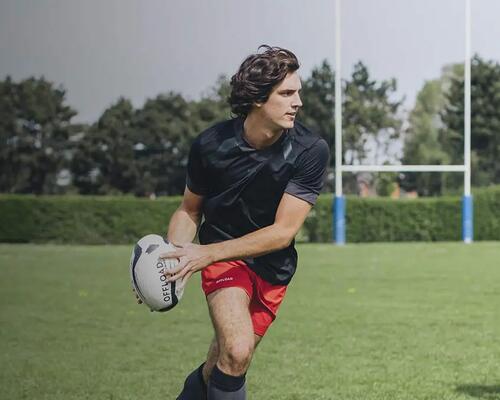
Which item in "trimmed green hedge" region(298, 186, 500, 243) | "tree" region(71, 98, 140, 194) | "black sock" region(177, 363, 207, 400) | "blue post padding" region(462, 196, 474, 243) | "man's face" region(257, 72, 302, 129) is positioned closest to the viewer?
"man's face" region(257, 72, 302, 129)

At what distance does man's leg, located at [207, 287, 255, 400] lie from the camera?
4484mm

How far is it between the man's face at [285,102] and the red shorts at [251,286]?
0.76 m

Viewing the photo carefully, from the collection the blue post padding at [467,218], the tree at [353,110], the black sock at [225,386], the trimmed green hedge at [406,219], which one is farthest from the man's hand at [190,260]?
the tree at [353,110]

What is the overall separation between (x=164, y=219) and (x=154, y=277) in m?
29.8

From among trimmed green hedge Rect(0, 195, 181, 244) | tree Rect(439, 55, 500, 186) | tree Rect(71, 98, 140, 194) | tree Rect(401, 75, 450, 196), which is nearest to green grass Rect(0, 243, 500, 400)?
trimmed green hedge Rect(0, 195, 181, 244)

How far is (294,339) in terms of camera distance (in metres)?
10.1

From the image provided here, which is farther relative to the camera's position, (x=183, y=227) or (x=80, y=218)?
(x=80, y=218)

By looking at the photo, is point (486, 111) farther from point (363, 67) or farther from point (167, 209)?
point (167, 209)

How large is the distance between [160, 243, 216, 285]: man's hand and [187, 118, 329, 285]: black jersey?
378 mm

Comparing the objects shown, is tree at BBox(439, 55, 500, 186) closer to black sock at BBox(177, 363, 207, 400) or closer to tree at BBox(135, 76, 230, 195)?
tree at BBox(135, 76, 230, 195)

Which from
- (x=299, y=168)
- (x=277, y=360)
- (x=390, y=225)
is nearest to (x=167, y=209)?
(x=390, y=225)

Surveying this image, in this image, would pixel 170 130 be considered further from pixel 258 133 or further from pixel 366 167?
pixel 258 133

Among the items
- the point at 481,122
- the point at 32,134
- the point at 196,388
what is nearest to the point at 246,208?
the point at 196,388

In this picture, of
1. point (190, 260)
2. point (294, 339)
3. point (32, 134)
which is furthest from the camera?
point (32, 134)
